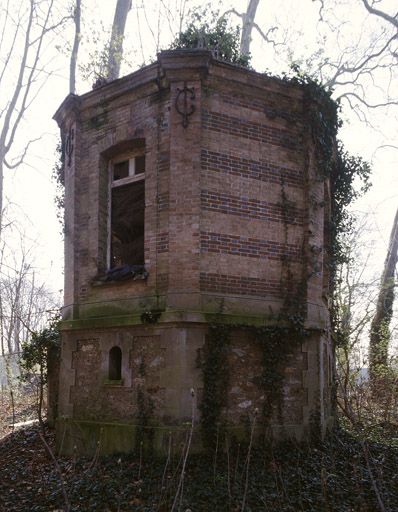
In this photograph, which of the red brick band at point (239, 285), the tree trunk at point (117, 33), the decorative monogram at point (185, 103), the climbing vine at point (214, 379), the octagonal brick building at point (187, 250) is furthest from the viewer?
the tree trunk at point (117, 33)

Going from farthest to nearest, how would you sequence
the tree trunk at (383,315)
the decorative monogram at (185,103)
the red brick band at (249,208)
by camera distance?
the tree trunk at (383,315) < the decorative monogram at (185,103) < the red brick band at (249,208)

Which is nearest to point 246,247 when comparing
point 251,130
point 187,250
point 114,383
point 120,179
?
point 187,250

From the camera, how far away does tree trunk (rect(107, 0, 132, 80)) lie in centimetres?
1667

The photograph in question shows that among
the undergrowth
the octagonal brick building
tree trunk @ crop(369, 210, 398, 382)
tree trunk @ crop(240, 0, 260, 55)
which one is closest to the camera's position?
the undergrowth

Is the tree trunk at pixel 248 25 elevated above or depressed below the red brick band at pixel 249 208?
above

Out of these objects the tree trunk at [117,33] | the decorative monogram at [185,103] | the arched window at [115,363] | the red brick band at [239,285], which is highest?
the tree trunk at [117,33]

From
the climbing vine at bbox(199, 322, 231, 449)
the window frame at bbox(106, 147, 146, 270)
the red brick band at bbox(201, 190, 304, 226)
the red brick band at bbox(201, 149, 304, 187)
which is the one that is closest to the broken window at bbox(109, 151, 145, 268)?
the window frame at bbox(106, 147, 146, 270)

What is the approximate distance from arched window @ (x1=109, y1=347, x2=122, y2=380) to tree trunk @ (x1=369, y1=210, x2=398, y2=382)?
10474mm

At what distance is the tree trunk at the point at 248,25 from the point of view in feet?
62.7

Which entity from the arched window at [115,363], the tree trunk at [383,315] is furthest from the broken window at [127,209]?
the tree trunk at [383,315]

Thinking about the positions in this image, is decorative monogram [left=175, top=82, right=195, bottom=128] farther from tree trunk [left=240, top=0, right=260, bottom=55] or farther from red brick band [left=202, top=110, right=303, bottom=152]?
tree trunk [left=240, top=0, right=260, bottom=55]

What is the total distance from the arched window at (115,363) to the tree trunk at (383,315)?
10474 millimetres

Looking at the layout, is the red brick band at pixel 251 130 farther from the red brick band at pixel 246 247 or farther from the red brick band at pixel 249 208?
the red brick band at pixel 246 247

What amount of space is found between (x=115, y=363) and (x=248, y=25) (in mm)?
15525
